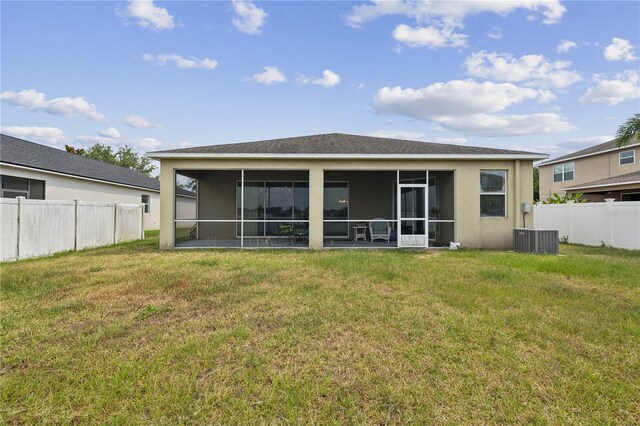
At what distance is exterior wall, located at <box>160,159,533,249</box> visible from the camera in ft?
36.7

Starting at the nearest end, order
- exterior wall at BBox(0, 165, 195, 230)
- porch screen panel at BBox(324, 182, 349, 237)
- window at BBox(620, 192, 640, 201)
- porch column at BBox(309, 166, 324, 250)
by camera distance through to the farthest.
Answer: porch column at BBox(309, 166, 324, 250) < porch screen panel at BBox(324, 182, 349, 237) < exterior wall at BBox(0, 165, 195, 230) < window at BBox(620, 192, 640, 201)

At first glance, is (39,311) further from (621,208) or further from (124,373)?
(621,208)

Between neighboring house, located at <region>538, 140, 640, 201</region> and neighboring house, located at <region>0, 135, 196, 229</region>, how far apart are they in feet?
80.7

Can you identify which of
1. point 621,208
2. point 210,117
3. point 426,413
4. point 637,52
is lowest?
point 426,413

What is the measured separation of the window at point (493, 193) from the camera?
11383 mm

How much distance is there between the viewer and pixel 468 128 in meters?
28.9

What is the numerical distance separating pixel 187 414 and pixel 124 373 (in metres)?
0.94

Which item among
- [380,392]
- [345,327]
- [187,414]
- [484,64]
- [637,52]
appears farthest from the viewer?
[484,64]

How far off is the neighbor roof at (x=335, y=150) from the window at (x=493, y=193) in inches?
28.7

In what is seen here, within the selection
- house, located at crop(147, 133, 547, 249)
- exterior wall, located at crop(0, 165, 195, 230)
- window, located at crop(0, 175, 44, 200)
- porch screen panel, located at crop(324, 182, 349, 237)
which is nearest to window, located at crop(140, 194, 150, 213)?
exterior wall, located at crop(0, 165, 195, 230)

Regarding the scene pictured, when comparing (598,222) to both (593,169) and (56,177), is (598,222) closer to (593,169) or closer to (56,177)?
(593,169)

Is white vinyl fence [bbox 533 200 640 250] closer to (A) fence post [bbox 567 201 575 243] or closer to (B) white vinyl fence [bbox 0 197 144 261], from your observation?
(A) fence post [bbox 567 201 575 243]

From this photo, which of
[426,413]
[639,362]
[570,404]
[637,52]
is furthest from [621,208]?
[426,413]

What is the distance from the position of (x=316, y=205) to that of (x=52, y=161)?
14.0 metres
